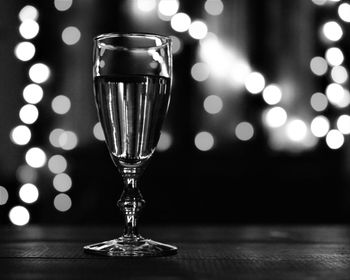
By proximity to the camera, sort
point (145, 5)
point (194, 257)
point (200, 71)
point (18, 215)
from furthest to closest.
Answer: point (145, 5)
point (200, 71)
point (18, 215)
point (194, 257)

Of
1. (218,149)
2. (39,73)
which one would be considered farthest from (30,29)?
(218,149)

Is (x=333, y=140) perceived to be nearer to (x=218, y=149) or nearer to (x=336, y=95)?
(x=336, y=95)

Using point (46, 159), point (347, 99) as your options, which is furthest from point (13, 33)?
point (347, 99)

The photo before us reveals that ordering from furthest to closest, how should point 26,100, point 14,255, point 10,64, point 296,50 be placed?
point 10,64, point 296,50, point 26,100, point 14,255

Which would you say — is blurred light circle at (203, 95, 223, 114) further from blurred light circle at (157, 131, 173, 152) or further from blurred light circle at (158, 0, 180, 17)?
blurred light circle at (158, 0, 180, 17)

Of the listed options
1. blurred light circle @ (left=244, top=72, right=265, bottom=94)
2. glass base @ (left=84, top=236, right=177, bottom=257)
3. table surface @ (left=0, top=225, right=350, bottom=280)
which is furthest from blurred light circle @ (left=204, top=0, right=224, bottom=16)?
glass base @ (left=84, top=236, right=177, bottom=257)

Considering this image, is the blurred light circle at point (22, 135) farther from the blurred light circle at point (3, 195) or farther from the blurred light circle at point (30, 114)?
the blurred light circle at point (3, 195)

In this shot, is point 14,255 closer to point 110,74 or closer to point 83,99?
point 110,74
